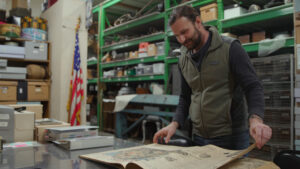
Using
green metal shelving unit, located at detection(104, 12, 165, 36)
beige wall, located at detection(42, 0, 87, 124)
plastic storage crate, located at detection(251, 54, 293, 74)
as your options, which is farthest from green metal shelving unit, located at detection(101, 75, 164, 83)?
plastic storage crate, located at detection(251, 54, 293, 74)

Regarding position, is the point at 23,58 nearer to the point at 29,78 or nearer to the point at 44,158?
the point at 29,78

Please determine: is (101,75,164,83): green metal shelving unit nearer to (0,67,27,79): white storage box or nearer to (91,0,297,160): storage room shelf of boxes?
(91,0,297,160): storage room shelf of boxes

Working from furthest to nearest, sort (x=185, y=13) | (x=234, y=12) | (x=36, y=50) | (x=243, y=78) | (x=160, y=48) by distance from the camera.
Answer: (x=160, y=48), (x=36, y=50), (x=234, y=12), (x=185, y=13), (x=243, y=78)

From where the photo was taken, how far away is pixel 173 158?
0.84m

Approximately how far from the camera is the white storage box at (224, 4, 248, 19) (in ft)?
11.8

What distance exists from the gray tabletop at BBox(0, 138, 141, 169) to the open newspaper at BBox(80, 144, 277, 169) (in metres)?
0.05

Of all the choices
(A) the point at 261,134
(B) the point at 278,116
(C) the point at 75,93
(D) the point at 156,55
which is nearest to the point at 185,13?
(A) the point at 261,134

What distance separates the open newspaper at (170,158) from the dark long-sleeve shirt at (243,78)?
33 centimetres

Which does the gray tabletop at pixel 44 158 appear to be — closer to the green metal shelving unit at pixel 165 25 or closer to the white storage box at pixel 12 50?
the green metal shelving unit at pixel 165 25

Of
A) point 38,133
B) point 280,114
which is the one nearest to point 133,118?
point 280,114

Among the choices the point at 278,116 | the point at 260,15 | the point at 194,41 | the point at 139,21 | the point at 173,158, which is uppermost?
the point at 139,21

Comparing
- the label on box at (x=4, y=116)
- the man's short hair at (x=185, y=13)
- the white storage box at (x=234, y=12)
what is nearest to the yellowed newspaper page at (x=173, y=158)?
the label on box at (x=4, y=116)

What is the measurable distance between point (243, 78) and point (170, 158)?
65cm

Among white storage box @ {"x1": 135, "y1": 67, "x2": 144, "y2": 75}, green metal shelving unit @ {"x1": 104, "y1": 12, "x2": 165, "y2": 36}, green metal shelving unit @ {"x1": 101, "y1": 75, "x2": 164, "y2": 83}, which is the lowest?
green metal shelving unit @ {"x1": 101, "y1": 75, "x2": 164, "y2": 83}
